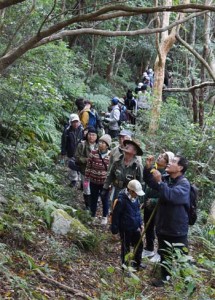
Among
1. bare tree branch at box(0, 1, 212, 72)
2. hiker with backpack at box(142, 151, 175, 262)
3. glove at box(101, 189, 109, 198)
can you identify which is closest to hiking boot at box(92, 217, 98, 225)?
glove at box(101, 189, 109, 198)

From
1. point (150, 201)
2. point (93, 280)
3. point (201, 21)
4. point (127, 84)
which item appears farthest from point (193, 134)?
point (201, 21)

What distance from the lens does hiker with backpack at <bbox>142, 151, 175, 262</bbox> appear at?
6.38 meters

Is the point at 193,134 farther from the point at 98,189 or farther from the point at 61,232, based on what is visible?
the point at 61,232

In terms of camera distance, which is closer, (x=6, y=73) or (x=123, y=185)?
(x=123, y=185)

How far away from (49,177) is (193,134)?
187 inches

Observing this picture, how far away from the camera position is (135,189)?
6.27 m

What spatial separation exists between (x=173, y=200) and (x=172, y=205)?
13 centimetres

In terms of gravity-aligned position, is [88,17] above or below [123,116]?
below

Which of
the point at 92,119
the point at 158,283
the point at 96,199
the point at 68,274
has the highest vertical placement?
the point at 92,119

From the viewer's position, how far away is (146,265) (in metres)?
6.99

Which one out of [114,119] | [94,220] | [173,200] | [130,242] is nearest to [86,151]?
[94,220]

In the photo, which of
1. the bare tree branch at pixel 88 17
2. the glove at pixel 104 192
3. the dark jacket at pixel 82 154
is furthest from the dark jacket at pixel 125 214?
the dark jacket at pixel 82 154

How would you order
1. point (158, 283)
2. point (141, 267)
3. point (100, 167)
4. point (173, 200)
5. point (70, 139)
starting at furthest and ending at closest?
point (70, 139), point (100, 167), point (141, 267), point (158, 283), point (173, 200)

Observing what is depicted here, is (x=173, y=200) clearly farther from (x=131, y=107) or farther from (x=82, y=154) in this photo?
(x=131, y=107)
